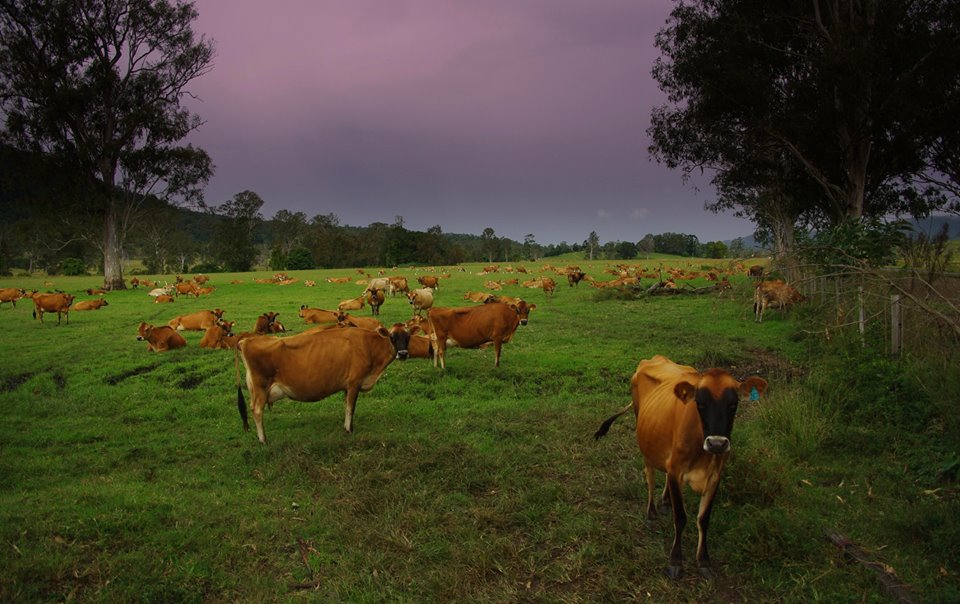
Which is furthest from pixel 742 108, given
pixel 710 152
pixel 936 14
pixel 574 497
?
pixel 574 497

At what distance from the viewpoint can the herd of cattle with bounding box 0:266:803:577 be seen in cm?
423

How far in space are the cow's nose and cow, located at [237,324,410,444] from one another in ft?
17.7

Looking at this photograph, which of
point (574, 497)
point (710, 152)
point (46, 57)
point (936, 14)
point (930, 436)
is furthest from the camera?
point (46, 57)

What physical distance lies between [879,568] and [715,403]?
2.12 metres

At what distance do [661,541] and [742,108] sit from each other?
1950cm

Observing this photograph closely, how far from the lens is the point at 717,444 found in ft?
12.7

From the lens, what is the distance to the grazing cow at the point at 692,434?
3984 millimetres

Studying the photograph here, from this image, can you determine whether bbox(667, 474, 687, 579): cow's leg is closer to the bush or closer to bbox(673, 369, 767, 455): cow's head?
bbox(673, 369, 767, 455): cow's head

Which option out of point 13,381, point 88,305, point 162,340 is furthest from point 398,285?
point 13,381

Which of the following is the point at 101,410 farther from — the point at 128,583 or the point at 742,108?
the point at 742,108

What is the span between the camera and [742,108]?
19625 mm

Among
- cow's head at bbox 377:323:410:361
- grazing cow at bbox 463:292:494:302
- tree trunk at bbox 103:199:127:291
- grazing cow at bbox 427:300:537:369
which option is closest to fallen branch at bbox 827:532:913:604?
cow's head at bbox 377:323:410:361

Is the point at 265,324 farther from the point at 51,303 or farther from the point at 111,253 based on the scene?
the point at 111,253

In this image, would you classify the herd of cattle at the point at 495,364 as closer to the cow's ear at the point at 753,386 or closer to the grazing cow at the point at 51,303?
the cow's ear at the point at 753,386
